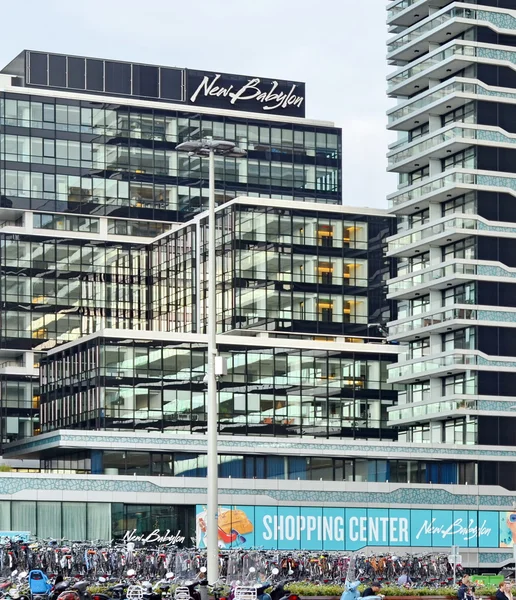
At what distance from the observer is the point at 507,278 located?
11012 cm

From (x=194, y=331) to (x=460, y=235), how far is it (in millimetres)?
30855

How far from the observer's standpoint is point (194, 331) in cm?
13112

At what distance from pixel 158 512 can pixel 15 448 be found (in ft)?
88.3

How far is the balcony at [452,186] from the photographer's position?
109 meters

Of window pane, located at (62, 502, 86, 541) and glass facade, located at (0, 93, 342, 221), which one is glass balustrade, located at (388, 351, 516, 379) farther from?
glass facade, located at (0, 93, 342, 221)

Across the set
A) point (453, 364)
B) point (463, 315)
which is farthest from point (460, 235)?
point (453, 364)

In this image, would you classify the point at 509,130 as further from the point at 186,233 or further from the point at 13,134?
the point at 13,134

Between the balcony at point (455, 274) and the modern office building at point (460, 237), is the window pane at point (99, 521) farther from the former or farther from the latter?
the balcony at point (455, 274)

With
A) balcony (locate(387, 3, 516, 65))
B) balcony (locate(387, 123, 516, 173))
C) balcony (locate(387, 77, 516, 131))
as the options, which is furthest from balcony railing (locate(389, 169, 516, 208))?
balcony (locate(387, 3, 516, 65))

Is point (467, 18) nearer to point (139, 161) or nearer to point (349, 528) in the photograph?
point (349, 528)

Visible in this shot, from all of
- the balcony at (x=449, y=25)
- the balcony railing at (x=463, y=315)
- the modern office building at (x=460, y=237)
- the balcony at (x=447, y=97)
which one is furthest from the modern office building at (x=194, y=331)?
the balcony at (x=447, y=97)

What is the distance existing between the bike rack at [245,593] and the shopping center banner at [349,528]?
188ft

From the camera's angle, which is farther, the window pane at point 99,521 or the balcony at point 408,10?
the balcony at point 408,10

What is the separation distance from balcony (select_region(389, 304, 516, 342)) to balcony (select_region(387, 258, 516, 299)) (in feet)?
6.48
